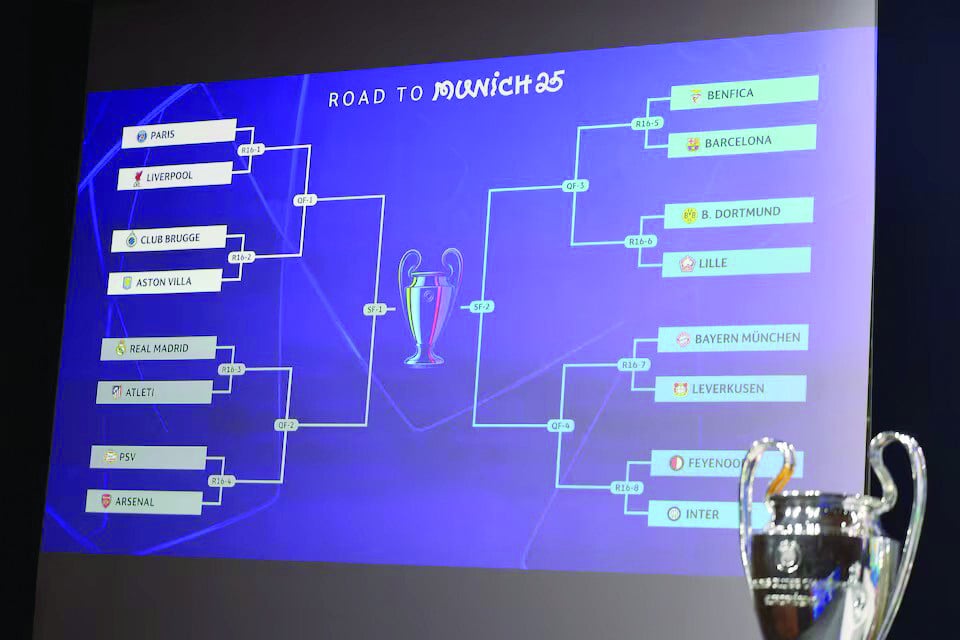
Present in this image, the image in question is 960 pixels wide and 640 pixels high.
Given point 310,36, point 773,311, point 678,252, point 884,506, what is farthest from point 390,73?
point 884,506

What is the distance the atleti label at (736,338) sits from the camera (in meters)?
2.83

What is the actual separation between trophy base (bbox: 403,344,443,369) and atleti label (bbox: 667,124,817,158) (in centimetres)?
72

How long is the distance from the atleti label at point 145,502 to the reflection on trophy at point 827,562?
184 cm

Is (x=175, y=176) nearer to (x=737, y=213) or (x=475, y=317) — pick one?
(x=475, y=317)

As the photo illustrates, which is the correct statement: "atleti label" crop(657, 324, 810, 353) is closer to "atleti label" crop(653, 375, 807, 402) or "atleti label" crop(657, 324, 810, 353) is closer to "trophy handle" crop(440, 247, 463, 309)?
"atleti label" crop(653, 375, 807, 402)

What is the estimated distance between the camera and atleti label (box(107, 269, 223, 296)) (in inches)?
131

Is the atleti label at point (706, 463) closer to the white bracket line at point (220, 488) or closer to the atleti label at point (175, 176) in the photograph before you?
the white bracket line at point (220, 488)

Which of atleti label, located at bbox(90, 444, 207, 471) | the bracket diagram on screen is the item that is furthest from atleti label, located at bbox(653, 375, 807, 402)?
atleti label, located at bbox(90, 444, 207, 471)

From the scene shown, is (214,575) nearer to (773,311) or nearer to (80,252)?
(80,252)

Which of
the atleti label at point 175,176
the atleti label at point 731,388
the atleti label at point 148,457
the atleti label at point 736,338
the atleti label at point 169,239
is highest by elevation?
the atleti label at point 175,176

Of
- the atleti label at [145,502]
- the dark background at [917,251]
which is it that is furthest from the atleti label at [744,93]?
the atleti label at [145,502]

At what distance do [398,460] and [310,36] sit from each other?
3.78ft

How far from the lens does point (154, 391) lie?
11.0ft

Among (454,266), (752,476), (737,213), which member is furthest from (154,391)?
(752,476)
